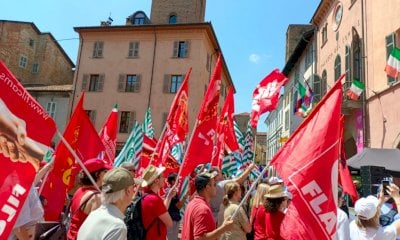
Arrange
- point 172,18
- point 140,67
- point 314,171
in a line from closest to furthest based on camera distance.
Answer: point 314,171 < point 140,67 < point 172,18

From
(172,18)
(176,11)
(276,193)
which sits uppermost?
(176,11)

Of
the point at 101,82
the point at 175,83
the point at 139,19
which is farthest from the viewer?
the point at 139,19

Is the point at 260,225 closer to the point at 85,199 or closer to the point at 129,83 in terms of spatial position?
the point at 85,199

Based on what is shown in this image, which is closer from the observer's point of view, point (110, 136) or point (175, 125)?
point (175, 125)

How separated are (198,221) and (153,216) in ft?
1.58

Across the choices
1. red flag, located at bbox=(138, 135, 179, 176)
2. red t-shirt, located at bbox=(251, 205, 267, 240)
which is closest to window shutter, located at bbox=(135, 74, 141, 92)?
red flag, located at bbox=(138, 135, 179, 176)

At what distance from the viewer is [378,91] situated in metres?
14.7

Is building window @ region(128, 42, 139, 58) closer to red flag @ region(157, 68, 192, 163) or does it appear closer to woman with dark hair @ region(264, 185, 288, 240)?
red flag @ region(157, 68, 192, 163)

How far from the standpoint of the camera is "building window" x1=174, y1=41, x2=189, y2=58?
29.6 m

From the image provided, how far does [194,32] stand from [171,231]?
25.6 m

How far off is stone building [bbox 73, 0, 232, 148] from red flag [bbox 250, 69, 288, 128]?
1902 cm

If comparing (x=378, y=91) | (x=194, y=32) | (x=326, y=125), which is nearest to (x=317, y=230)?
(x=326, y=125)

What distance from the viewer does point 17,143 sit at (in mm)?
2715

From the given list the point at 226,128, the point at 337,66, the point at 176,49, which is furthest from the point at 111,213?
the point at 176,49
